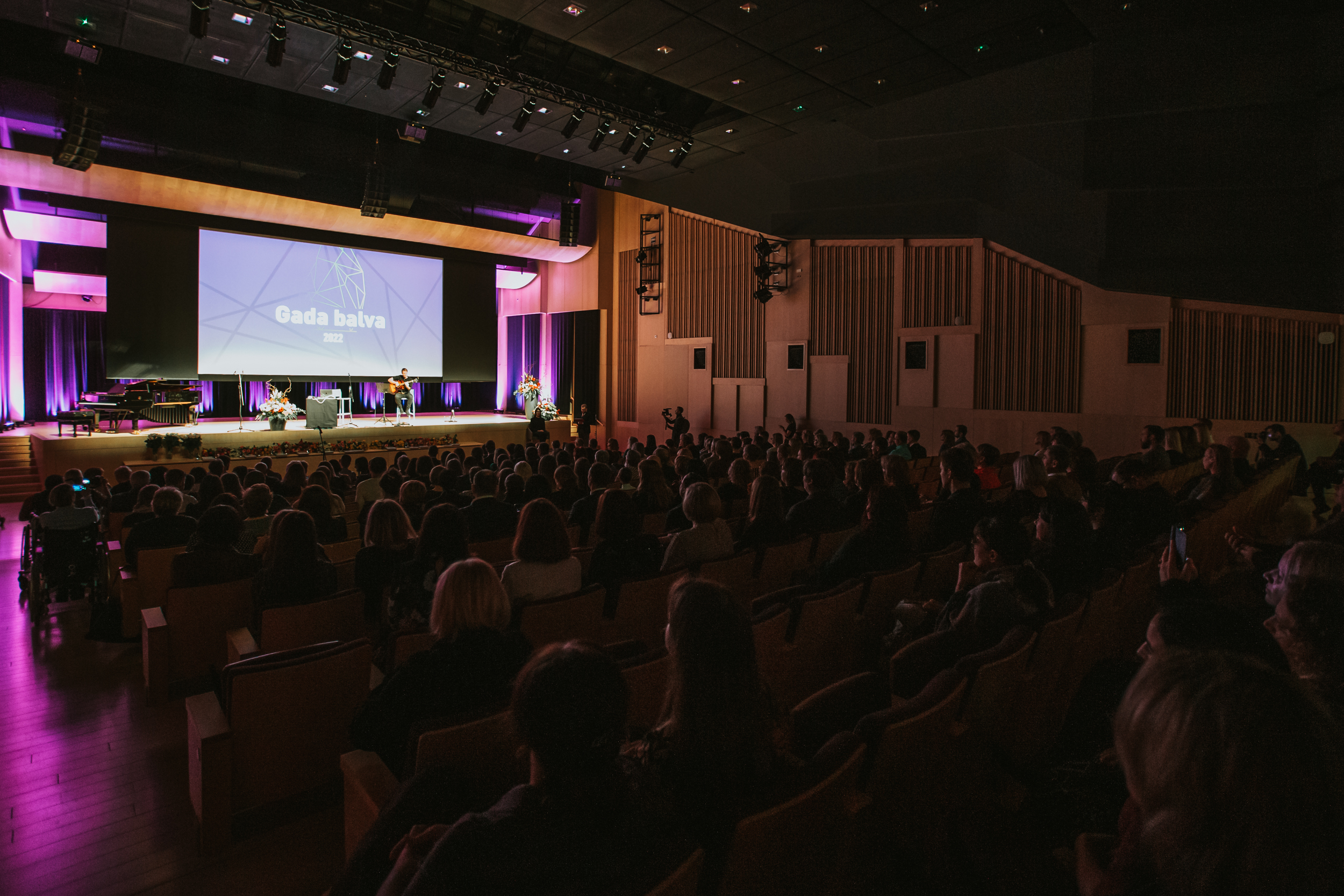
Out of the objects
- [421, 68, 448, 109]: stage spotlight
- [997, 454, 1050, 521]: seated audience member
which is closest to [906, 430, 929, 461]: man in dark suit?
[997, 454, 1050, 521]: seated audience member

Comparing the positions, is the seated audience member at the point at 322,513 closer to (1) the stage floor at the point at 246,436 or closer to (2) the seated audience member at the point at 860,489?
(2) the seated audience member at the point at 860,489

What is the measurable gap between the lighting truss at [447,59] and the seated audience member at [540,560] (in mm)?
7516

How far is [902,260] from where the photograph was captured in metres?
11.9

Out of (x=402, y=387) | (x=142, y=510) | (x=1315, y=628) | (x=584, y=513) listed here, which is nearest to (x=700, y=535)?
(x=584, y=513)

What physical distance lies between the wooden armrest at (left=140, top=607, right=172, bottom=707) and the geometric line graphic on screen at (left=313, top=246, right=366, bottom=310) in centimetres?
1274

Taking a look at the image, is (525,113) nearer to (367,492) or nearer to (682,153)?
(682,153)

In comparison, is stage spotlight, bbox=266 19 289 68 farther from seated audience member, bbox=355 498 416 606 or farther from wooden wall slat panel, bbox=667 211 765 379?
wooden wall slat panel, bbox=667 211 765 379

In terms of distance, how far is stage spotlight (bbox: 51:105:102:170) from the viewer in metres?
9.38

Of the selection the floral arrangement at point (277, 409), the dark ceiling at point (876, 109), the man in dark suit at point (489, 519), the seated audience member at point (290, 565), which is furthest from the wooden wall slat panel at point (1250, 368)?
the floral arrangement at point (277, 409)

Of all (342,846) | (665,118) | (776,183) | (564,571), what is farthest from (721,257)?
(342,846)

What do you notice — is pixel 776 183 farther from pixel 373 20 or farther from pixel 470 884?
pixel 470 884

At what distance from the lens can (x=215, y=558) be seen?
378 cm

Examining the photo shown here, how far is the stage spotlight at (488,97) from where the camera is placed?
9.86 metres

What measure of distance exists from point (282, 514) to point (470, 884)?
262cm
